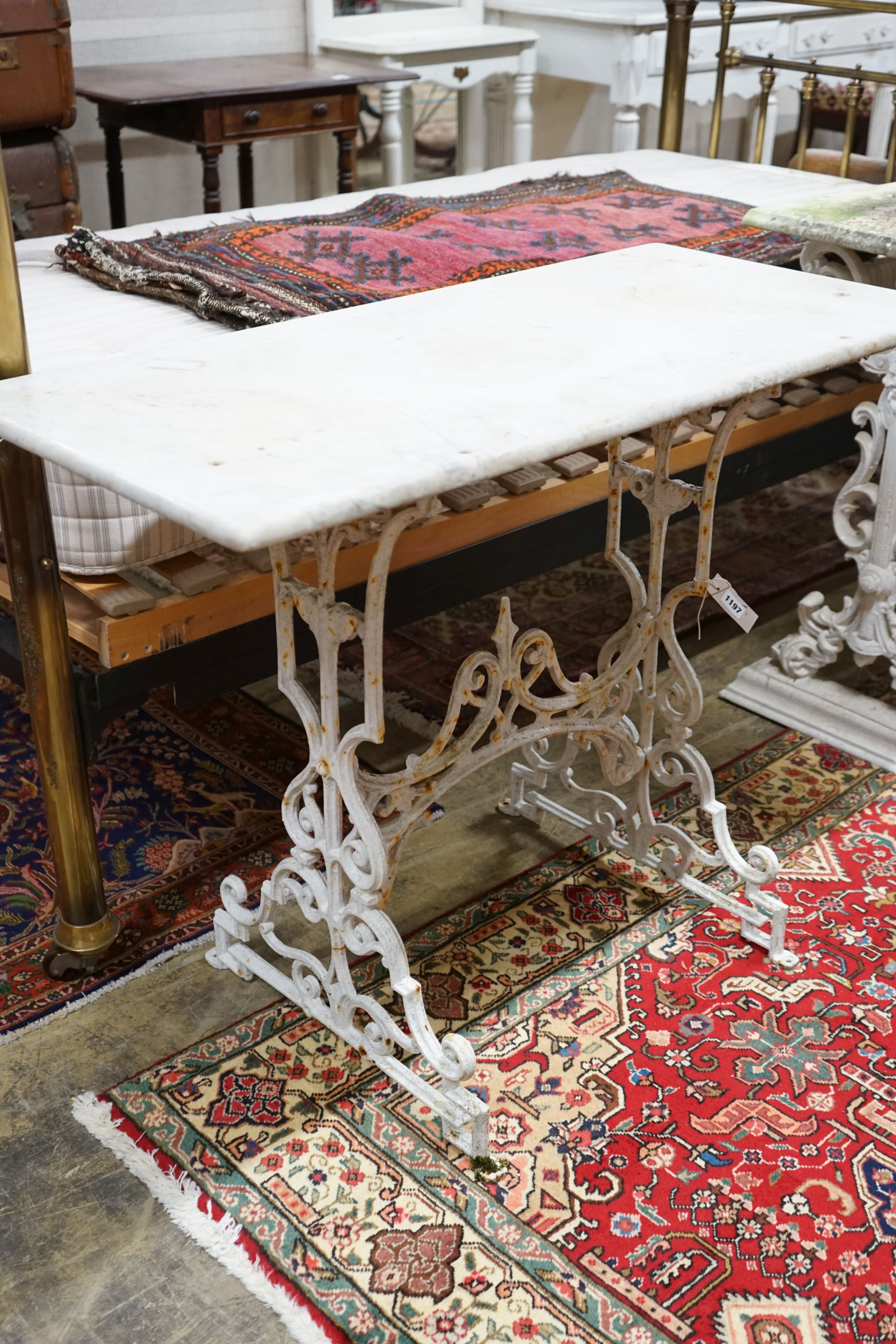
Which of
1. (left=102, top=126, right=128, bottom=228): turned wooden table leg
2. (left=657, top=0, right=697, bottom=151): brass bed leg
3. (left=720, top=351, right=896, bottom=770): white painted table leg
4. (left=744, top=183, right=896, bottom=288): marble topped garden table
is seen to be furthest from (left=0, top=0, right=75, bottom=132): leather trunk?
(left=720, top=351, right=896, bottom=770): white painted table leg

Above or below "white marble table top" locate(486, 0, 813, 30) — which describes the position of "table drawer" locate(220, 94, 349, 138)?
below

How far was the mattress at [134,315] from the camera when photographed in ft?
5.96

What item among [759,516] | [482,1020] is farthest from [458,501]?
[759,516]

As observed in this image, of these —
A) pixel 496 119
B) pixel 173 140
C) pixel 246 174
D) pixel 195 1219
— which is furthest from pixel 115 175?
pixel 195 1219

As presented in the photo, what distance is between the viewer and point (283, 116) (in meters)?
4.16

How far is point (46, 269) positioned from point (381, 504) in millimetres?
1682

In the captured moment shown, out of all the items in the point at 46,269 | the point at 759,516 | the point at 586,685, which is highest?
the point at 46,269

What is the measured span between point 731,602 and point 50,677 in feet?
2.99

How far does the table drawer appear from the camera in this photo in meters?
4.05

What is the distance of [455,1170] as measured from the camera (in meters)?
1.62

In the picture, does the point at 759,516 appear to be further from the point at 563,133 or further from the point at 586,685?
the point at 563,133

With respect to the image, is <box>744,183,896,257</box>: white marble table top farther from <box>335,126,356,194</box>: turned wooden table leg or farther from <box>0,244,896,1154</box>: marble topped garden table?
<box>335,126,356,194</box>: turned wooden table leg

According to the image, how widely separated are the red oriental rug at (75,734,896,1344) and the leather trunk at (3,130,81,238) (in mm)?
2765

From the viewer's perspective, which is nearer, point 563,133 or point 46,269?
point 46,269
